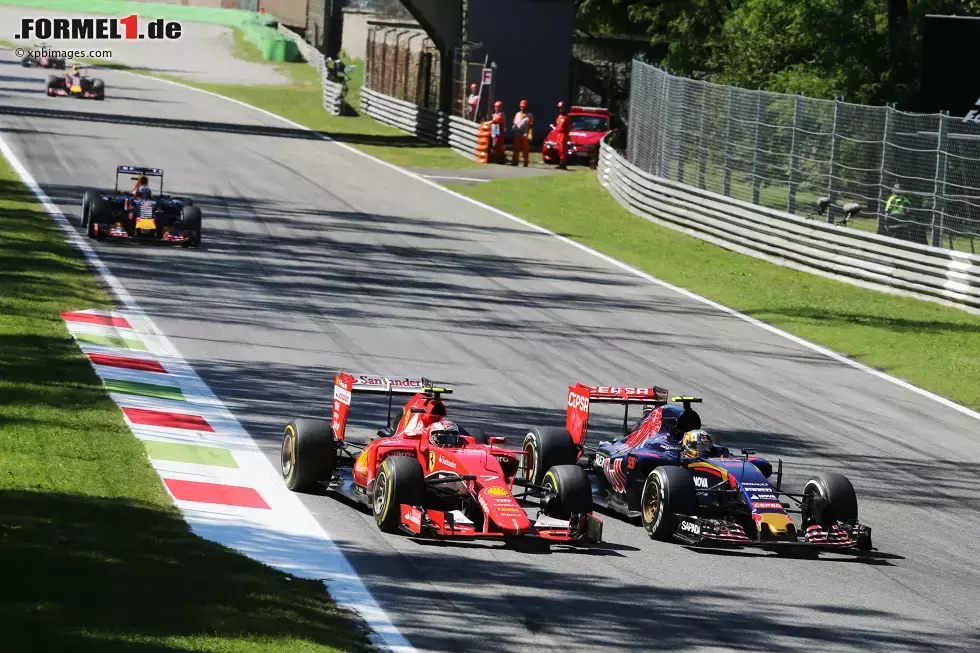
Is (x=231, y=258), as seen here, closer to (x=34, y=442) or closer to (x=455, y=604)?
(x=34, y=442)

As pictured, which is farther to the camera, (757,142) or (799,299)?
(757,142)

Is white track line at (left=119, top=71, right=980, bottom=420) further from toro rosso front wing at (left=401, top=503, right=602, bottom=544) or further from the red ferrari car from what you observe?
toro rosso front wing at (left=401, top=503, right=602, bottom=544)

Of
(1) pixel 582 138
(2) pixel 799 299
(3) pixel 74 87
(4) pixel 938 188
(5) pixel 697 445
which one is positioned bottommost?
(2) pixel 799 299

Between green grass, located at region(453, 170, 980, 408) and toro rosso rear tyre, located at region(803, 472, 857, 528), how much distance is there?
7288 millimetres

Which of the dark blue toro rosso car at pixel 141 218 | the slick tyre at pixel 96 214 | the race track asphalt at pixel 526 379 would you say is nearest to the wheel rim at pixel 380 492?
the race track asphalt at pixel 526 379

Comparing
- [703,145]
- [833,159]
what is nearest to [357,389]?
[833,159]

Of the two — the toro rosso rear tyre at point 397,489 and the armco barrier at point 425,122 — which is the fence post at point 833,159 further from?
the armco barrier at point 425,122

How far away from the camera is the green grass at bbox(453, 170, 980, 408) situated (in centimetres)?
2092

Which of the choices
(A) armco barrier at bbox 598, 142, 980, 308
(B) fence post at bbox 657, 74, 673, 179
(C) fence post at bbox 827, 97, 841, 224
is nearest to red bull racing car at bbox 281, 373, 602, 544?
(A) armco barrier at bbox 598, 142, 980, 308

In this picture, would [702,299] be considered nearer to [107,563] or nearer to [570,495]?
Answer: [570,495]

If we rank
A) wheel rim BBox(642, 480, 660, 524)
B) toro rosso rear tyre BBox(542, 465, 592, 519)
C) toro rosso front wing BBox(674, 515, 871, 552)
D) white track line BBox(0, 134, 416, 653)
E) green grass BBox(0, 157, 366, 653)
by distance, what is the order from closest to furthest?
green grass BBox(0, 157, 366, 653), white track line BBox(0, 134, 416, 653), toro rosso front wing BBox(674, 515, 871, 552), toro rosso rear tyre BBox(542, 465, 592, 519), wheel rim BBox(642, 480, 660, 524)

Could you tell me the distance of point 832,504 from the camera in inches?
474

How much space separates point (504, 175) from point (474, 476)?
3067 cm

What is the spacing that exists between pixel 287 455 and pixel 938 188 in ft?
52.0
